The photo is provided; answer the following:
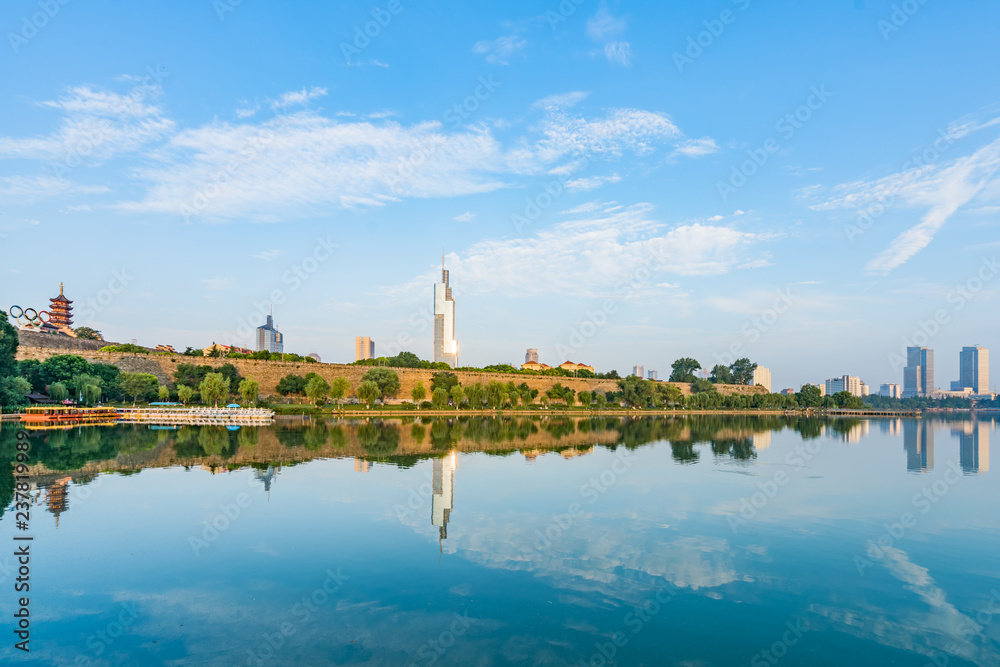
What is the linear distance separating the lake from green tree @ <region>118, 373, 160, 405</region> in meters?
36.1

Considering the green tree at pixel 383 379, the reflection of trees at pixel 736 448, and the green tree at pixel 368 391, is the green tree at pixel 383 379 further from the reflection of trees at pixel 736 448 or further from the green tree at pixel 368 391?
the reflection of trees at pixel 736 448

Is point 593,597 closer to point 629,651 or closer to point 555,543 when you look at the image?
point 629,651

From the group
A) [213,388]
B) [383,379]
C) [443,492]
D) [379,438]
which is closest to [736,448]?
[379,438]

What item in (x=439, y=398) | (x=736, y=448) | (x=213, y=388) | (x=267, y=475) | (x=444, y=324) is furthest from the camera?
(x=444, y=324)

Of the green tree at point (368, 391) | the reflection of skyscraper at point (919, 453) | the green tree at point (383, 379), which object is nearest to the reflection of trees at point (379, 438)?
the green tree at point (368, 391)

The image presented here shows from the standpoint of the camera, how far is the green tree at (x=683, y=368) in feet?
400

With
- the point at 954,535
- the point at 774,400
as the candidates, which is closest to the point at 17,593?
the point at 954,535

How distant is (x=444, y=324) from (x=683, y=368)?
217 ft

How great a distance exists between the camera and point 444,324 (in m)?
160

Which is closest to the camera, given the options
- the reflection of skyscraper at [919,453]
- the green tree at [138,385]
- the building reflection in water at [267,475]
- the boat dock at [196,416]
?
the building reflection in water at [267,475]

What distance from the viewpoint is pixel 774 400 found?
353 feet

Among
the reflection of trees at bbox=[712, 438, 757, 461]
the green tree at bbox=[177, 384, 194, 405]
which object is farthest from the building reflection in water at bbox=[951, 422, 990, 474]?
the green tree at bbox=[177, 384, 194, 405]

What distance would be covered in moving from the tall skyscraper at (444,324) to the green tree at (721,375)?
2691 inches

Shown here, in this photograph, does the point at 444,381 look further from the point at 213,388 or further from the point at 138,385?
the point at 138,385
